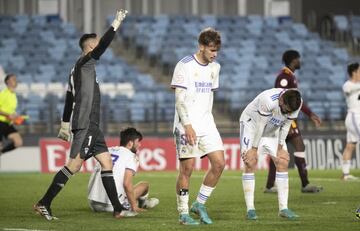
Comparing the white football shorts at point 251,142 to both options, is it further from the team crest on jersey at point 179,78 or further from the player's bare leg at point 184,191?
the team crest on jersey at point 179,78

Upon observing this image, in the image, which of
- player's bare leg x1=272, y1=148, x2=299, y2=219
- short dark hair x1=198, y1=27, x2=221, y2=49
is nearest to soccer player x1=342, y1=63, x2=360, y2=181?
player's bare leg x1=272, y1=148, x2=299, y2=219

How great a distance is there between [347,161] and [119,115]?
32.5 feet

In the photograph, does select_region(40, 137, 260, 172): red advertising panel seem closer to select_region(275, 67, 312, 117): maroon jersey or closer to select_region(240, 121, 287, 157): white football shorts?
select_region(275, 67, 312, 117): maroon jersey

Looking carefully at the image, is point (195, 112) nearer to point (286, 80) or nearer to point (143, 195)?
point (143, 195)

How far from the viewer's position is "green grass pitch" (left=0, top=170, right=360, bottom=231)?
39.8 feet

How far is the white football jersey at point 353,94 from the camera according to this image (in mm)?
20766

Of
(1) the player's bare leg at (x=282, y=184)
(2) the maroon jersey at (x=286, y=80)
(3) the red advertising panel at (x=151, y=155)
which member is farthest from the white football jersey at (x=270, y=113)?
(3) the red advertising panel at (x=151, y=155)

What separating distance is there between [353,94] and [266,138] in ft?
26.5

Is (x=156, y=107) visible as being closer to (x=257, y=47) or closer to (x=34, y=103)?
(x=34, y=103)

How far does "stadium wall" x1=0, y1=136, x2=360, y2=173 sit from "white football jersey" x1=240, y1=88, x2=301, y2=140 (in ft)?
44.1

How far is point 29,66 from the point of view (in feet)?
110

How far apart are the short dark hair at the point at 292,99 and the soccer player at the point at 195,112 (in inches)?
35.2

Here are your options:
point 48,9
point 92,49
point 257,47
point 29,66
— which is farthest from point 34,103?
point 92,49

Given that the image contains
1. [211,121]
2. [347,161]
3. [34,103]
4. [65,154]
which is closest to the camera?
[211,121]
